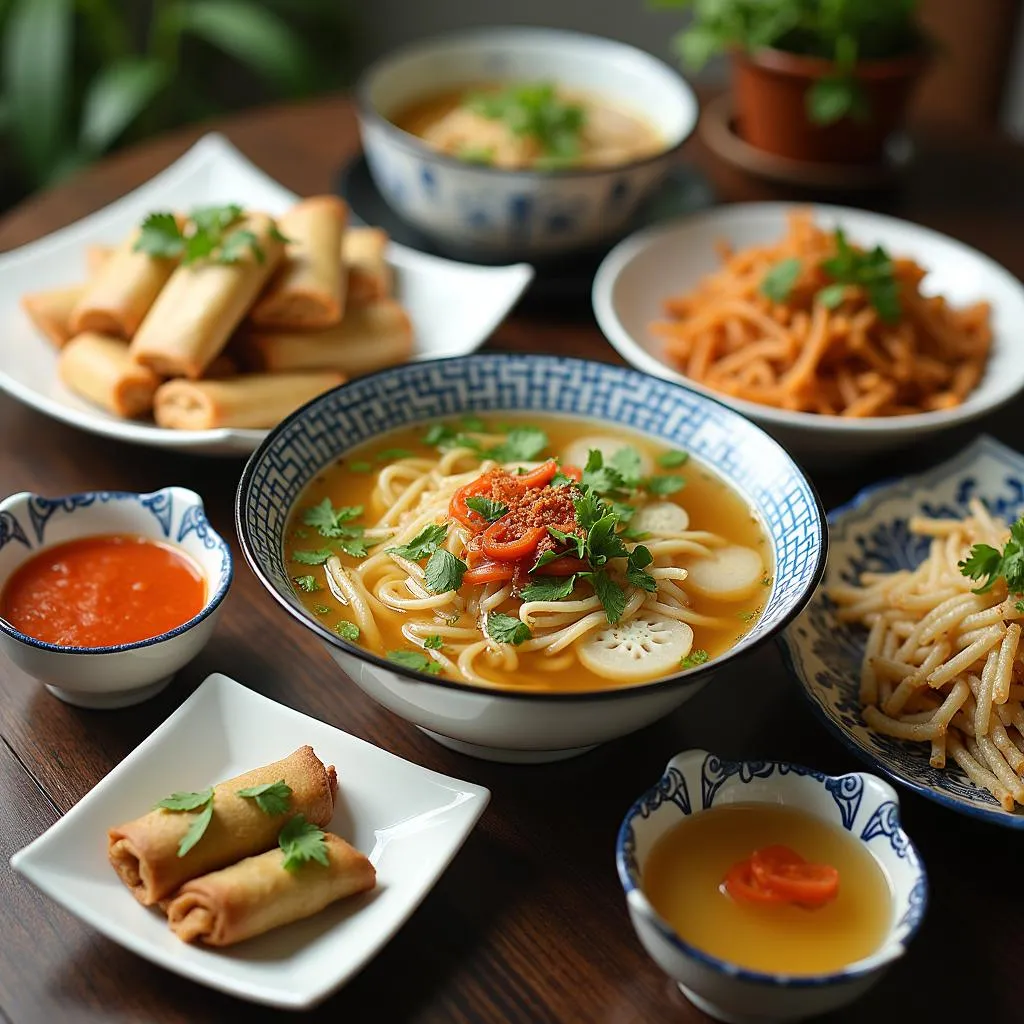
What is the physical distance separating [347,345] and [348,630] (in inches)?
42.4

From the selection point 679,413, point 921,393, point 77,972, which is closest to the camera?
point 77,972

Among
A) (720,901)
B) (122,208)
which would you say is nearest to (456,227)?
(122,208)

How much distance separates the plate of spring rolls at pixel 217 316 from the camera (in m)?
2.65

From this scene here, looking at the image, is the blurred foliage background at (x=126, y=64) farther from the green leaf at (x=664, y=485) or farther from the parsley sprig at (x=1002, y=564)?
the parsley sprig at (x=1002, y=564)

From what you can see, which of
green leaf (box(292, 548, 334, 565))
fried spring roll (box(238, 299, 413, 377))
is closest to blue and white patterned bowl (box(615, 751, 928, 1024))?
green leaf (box(292, 548, 334, 565))

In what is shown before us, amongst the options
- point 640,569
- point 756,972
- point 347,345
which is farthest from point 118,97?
point 756,972

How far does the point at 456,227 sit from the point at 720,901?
2188 mm

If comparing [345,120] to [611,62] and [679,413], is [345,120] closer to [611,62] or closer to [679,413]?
[611,62]

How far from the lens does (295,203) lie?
344 centimetres

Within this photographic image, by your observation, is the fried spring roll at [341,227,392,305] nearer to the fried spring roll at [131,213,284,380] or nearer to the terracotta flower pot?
the fried spring roll at [131,213,284,380]

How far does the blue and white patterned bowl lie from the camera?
59.5 inches

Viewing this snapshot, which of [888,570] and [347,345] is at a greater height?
[347,345]

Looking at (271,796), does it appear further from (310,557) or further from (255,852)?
(310,557)

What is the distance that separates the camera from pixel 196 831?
168 centimetres
